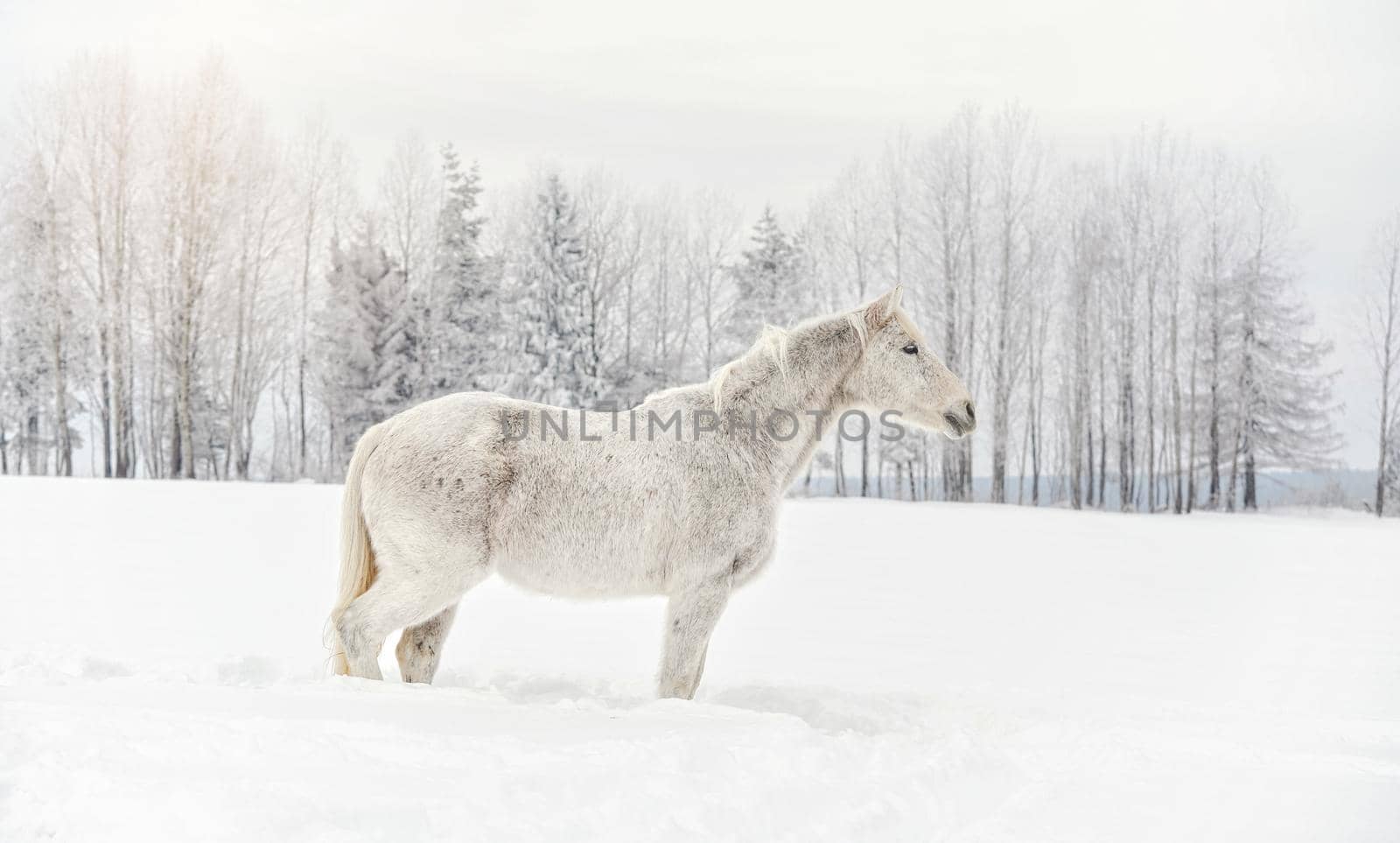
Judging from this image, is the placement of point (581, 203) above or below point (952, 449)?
above

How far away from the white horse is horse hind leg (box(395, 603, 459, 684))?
38 cm

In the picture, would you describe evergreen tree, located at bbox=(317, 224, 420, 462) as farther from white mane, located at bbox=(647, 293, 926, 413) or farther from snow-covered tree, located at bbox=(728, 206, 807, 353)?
white mane, located at bbox=(647, 293, 926, 413)

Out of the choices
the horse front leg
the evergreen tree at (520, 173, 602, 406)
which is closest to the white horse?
the horse front leg

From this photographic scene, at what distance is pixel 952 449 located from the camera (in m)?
25.2

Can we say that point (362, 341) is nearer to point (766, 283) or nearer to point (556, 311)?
point (556, 311)

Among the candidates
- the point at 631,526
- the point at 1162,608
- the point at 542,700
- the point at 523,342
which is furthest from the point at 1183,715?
the point at 523,342

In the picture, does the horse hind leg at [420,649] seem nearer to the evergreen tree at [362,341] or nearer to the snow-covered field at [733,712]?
the snow-covered field at [733,712]

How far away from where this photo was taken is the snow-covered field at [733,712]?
2.51 metres

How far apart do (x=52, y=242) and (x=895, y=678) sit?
2609cm

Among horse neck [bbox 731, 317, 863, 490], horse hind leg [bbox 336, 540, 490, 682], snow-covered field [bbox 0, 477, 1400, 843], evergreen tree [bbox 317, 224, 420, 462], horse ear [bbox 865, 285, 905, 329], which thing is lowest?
snow-covered field [bbox 0, 477, 1400, 843]

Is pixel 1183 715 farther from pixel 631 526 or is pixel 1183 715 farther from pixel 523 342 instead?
pixel 523 342

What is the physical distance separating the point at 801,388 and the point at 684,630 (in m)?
1.33

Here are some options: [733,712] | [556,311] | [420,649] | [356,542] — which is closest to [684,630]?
[733,712]

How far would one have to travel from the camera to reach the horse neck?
444cm
